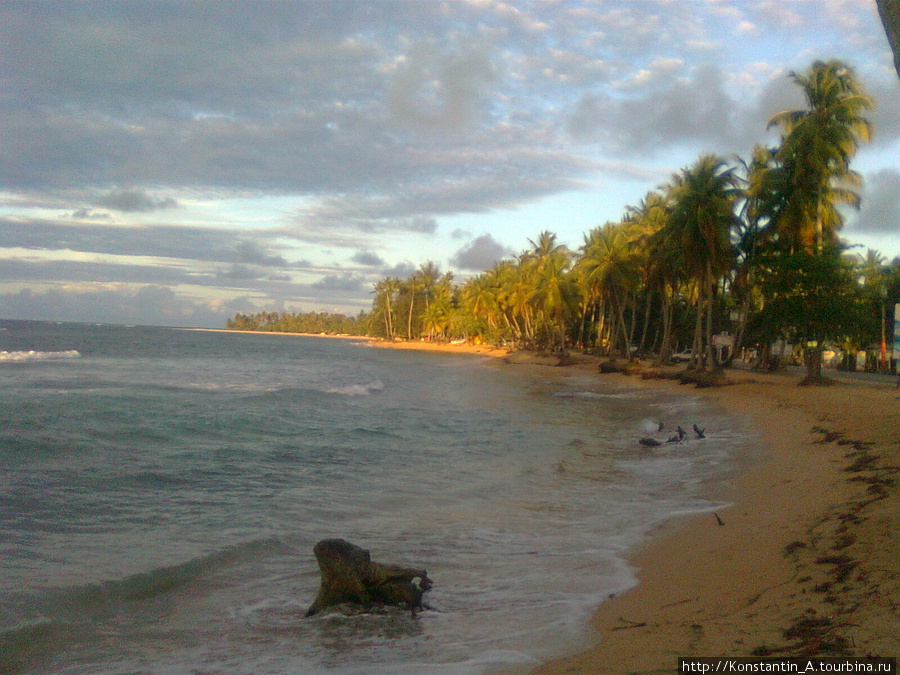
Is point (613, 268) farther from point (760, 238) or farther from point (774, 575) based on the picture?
point (774, 575)

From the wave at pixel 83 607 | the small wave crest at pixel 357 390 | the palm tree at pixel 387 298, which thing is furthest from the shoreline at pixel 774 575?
the palm tree at pixel 387 298

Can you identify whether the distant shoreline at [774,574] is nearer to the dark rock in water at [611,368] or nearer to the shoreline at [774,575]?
the shoreline at [774,575]

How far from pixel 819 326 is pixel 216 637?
1054 inches

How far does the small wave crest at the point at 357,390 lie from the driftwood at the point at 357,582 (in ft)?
71.7

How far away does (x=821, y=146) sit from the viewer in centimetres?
2603

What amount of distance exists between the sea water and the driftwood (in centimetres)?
17

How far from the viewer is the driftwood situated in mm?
5605

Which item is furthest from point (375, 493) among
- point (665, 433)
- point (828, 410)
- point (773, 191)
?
point (773, 191)

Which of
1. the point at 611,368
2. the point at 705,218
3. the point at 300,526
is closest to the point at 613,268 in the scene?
the point at 611,368

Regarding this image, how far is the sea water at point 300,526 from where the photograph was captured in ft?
16.5

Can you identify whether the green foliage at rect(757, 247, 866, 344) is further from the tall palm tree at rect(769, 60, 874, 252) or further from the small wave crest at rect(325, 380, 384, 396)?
the small wave crest at rect(325, 380, 384, 396)

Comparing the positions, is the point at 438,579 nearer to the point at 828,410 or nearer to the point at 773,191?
the point at 828,410

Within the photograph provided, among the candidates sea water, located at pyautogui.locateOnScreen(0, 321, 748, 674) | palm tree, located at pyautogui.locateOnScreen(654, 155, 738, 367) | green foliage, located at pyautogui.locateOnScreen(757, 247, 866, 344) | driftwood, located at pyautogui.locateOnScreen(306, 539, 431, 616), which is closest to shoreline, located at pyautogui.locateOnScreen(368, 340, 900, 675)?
sea water, located at pyautogui.locateOnScreen(0, 321, 748, 674)

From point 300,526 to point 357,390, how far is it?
2064 cm
